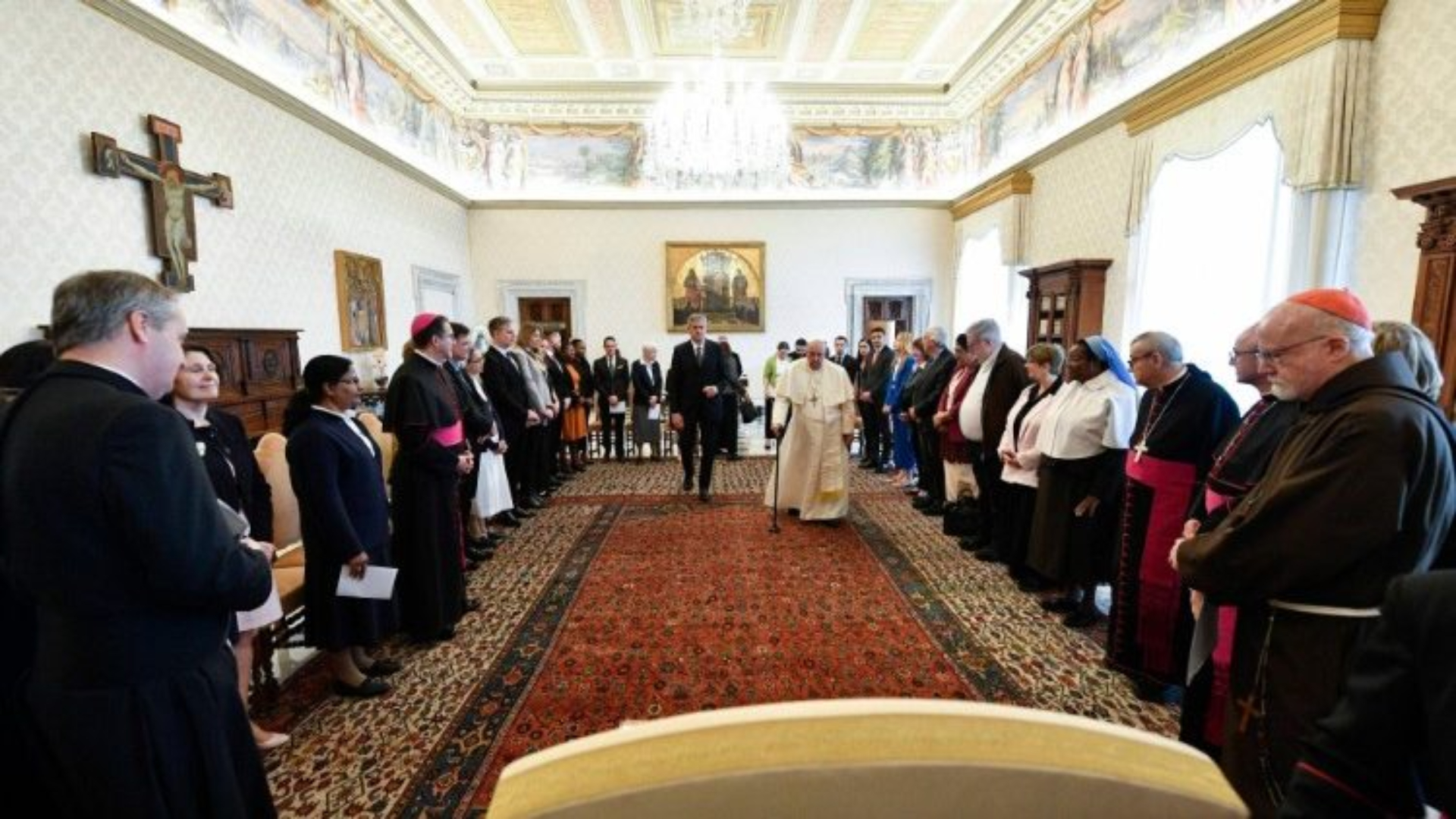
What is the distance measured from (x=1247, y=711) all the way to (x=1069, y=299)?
614cm

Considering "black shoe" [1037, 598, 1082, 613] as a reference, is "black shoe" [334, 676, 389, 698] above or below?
below

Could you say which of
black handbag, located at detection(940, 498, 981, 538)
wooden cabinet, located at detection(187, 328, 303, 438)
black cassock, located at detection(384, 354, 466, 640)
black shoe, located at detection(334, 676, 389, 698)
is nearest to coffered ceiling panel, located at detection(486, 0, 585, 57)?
wooden cabinet, located at detection(187, 328, 303, 438)

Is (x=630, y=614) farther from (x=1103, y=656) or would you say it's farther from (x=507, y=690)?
(x=1103, y=656)

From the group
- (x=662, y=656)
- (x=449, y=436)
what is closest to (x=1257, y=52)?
(x=662, y=656)

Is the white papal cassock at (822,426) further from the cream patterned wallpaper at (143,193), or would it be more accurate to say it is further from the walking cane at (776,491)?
the cream patterned wallpaper at (143,193)

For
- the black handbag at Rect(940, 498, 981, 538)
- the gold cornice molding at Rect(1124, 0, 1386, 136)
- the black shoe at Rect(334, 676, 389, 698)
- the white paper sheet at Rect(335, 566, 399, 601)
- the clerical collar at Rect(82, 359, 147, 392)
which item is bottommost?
the black shoe at Rect(334, 676, 389, 698)

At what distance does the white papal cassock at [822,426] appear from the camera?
19.3 ft

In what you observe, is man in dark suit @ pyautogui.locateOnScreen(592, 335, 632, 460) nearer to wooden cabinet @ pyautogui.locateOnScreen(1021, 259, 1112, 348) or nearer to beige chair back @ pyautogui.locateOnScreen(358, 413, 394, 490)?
beige chair back @ pyautogui.locateOnScreen(358, 413, 394, 490)

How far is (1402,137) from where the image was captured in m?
3.94

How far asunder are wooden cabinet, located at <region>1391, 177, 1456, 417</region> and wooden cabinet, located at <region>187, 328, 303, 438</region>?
25.0ft

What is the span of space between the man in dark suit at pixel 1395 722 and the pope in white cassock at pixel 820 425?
4851mm

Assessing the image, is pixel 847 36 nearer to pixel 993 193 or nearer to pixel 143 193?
pixel 993 193

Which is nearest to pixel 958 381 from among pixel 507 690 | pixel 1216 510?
pixel 1216 510

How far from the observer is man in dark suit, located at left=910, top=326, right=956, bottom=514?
6.11m
